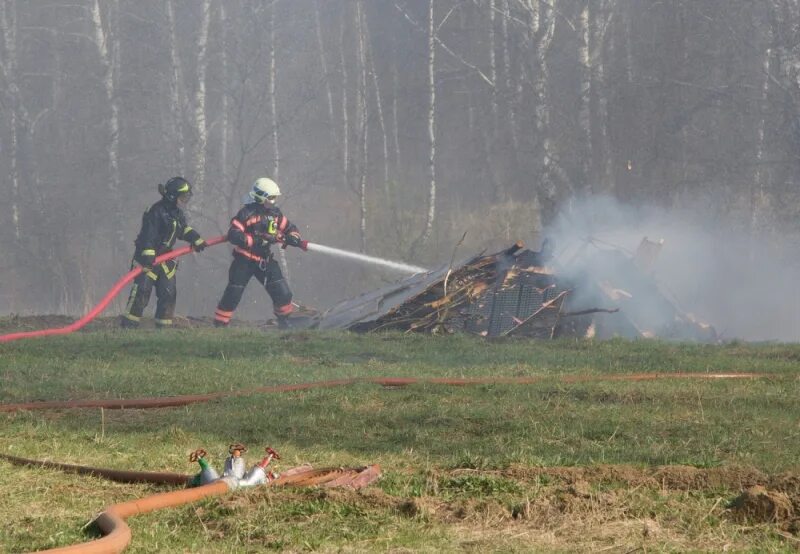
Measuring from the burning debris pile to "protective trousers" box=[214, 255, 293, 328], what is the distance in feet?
2.50

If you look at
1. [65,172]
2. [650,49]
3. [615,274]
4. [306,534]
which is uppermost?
[650,49]

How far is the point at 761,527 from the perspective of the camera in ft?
15.2

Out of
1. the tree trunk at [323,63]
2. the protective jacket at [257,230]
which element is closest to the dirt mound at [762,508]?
the protective jacket at [257,230]

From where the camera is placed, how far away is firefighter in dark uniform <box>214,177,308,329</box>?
16.7 m

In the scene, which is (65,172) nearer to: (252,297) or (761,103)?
(252,297)

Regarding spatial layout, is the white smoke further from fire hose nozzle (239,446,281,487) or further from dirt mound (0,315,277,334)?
fire hose nozzle (239,446,281,487)

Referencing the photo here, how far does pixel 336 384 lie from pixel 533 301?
6.09 metres

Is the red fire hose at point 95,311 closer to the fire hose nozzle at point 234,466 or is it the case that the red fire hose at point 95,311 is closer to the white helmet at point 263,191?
the white helmet at point 263,191

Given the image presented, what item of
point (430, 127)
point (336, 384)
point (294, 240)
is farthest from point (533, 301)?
point (430, 127)

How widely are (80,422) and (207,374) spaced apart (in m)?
2.44

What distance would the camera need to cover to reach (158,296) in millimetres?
16734

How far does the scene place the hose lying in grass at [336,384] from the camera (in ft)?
27.4

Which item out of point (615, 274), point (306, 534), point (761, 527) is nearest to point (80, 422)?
point (306, 534)

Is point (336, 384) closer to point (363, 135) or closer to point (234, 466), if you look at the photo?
point (234, 466)
